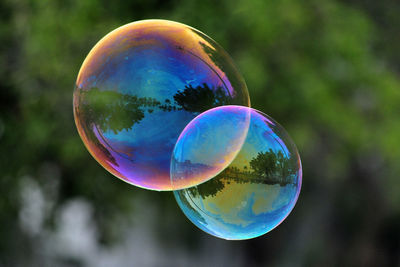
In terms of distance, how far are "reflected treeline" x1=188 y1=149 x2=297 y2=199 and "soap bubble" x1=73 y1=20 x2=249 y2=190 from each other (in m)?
0.25

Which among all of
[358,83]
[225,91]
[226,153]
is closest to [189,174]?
[226,153]

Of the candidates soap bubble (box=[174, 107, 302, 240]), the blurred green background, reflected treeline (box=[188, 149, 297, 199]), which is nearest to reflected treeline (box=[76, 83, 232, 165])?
soap bubble (box=[174, 107, 302, 240])

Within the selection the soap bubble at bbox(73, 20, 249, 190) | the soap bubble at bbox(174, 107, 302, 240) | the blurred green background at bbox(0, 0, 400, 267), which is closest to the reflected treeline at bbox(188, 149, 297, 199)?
the soap bubble at bbox(174, 107, 302, 240)

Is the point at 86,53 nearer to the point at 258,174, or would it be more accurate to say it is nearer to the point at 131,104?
the point at 131,104

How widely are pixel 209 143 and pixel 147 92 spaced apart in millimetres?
385

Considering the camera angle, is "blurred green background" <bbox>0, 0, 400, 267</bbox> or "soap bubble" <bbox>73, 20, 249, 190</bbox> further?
"blurred green background" <bbox>0, 0, 400, 267</bbox>

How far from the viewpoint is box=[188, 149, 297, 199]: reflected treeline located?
2791 mm

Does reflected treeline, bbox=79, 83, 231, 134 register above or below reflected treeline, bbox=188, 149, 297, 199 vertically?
above

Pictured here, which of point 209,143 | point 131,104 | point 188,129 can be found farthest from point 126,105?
point 209,143

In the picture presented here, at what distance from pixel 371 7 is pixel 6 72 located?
202 inches

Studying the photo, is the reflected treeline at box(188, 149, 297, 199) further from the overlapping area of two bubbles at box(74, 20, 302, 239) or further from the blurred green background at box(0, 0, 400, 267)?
the blurred green background at box(0, 0, 400, 267)

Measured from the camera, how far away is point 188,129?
110 inches

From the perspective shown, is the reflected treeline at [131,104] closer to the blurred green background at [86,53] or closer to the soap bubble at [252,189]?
the soap bubble at [252,189]

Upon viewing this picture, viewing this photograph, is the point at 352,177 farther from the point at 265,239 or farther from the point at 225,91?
→ the point at 225,91
